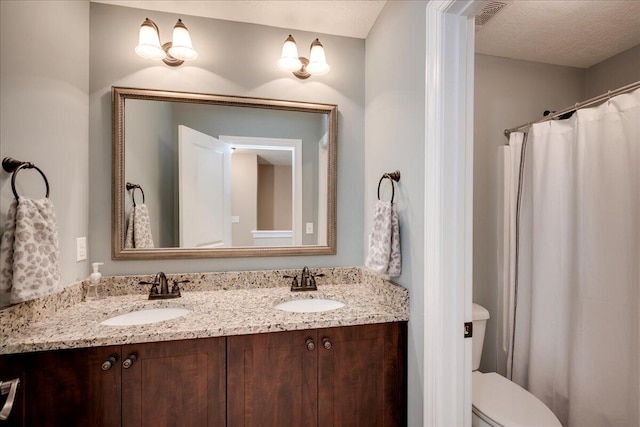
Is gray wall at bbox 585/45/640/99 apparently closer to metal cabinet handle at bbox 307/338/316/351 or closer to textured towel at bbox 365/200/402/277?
textured towel at bbox 365/200/402/277

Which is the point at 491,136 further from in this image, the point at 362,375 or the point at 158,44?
the point at 158,44

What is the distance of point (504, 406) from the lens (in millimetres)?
1373

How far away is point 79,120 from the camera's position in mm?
1505

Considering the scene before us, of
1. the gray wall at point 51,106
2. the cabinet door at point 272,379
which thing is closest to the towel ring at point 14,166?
the gray wall at point 51,106

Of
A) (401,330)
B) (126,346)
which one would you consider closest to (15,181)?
(126,346)

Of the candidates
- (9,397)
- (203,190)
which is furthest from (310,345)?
(203,190)

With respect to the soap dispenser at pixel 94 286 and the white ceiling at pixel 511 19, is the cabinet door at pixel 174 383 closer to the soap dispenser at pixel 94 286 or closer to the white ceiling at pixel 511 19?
the soap dispenser at pixel 94 286

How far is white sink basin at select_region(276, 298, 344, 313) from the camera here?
1.59 meters

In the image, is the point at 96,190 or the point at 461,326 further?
the point at 96,190

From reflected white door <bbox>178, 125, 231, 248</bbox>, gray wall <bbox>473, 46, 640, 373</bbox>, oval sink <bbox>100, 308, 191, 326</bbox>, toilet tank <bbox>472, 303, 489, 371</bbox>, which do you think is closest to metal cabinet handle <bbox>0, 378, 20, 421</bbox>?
oval sink <bbox>100, 308, 191, 326</bbox>

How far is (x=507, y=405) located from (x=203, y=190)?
1.90 metres

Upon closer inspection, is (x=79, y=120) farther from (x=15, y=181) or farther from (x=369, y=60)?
(x=369, y=60)

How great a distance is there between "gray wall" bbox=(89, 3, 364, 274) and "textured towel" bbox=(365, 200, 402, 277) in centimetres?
47

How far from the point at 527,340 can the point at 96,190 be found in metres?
2.66
